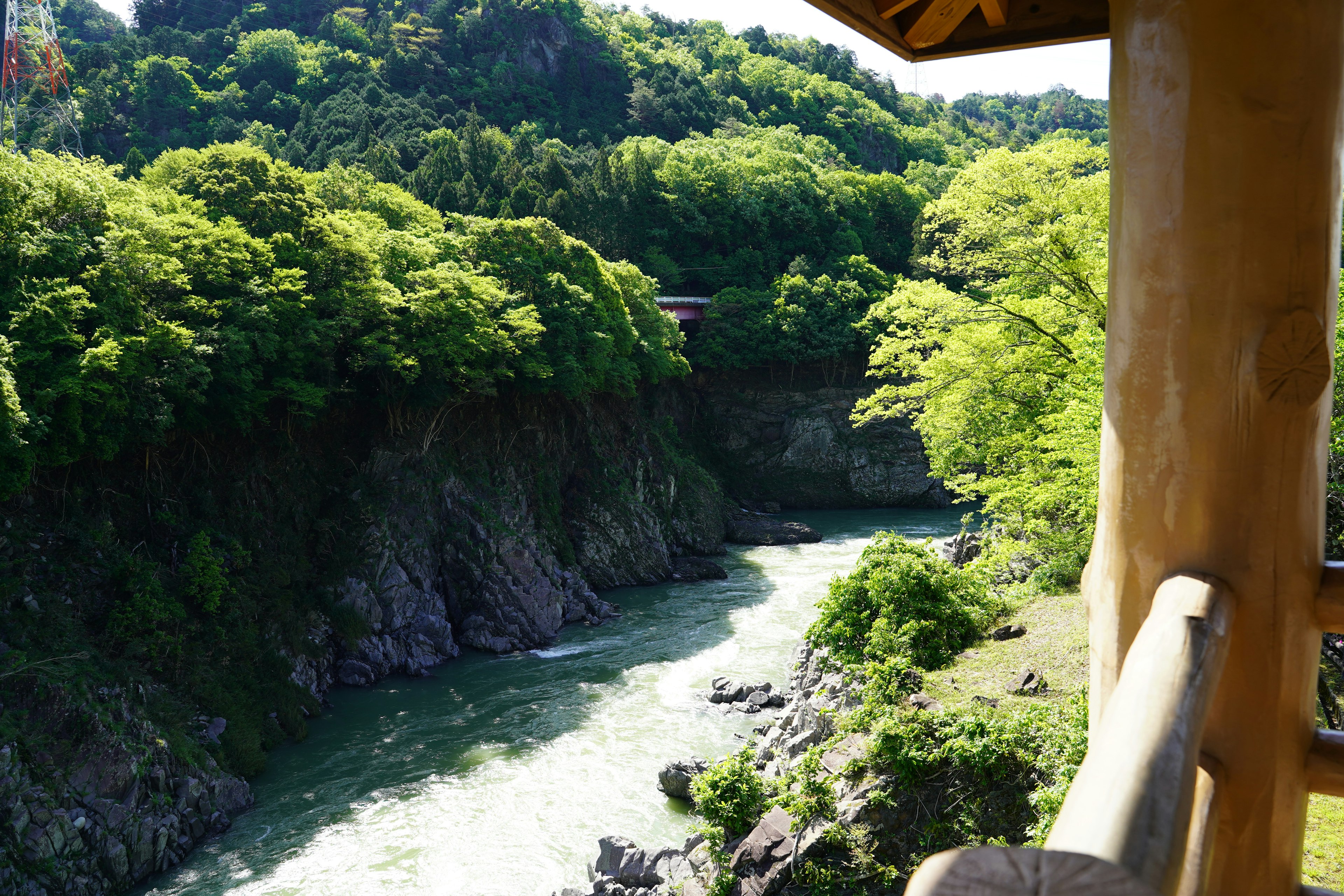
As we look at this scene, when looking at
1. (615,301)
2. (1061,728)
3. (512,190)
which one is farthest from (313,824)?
(512,190)

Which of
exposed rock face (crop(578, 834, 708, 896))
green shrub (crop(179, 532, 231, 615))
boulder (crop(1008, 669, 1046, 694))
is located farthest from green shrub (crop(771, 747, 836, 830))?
green shrub (crop(179, 532, 231, 615))

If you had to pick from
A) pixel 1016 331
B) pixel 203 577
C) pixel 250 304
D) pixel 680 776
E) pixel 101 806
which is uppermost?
pixel 250 304

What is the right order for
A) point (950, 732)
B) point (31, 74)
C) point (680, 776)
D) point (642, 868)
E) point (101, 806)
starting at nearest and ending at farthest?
1. point (950, 732)
2. point (642, 868)
3. point (101, 806)
4. point (680, 776)
5. point (31, 74)

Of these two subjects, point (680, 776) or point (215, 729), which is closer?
point (680, 776)

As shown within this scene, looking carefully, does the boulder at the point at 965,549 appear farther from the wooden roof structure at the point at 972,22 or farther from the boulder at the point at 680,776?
the wooden roof structure at the point at 972,22

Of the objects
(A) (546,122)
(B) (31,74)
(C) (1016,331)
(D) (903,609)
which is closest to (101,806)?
(D) (903,609)

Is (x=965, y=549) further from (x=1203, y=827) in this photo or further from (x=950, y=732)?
(x=1203, y=827)
